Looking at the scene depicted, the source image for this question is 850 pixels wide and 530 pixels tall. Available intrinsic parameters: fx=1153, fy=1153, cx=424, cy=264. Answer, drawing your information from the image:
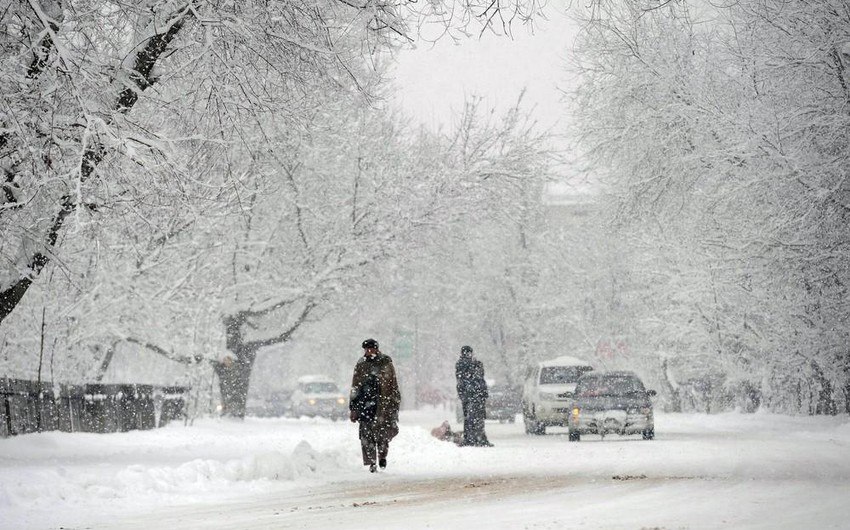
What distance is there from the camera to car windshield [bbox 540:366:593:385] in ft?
103

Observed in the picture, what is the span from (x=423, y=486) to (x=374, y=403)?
305 centimetres

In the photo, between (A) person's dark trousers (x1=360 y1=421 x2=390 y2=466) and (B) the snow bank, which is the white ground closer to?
(B) the snow bank

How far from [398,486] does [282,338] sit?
74.6 ft

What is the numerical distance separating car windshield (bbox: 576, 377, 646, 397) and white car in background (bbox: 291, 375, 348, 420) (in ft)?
78.4

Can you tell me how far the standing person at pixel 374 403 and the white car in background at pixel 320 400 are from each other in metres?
33.4

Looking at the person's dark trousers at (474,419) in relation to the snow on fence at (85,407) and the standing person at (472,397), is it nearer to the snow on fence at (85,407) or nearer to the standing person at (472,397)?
the standing person at (472,397)

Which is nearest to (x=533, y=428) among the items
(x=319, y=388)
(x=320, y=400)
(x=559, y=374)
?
(x=559, y=374)

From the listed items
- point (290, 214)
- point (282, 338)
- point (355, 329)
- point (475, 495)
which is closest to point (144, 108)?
point (475, 495)

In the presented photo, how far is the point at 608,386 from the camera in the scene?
88.7ft

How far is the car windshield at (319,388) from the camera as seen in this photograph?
51.4 m

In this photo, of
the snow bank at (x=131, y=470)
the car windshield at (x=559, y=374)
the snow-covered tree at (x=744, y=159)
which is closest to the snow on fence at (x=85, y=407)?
the snow bank at (x=131, y=470)

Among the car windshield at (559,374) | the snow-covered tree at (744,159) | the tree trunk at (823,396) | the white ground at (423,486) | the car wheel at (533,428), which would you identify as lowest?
the white ground at (423,486)

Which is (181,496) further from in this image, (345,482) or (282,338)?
(282,338)

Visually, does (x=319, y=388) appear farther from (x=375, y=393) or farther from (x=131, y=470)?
(x=131, y=470)
